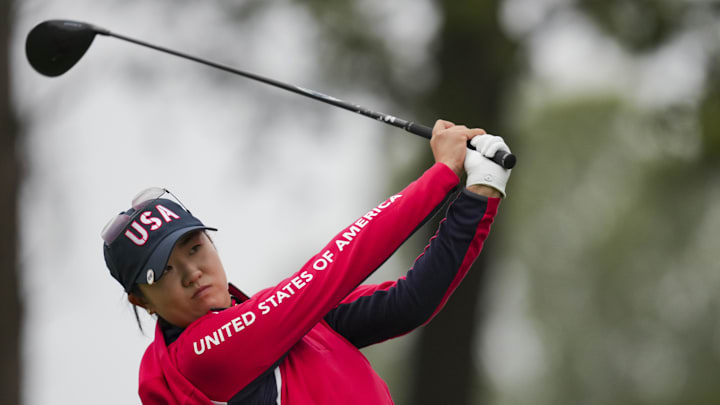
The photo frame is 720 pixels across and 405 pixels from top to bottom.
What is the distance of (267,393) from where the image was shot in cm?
275

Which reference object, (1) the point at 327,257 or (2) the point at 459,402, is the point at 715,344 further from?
(1) the point at 327,257

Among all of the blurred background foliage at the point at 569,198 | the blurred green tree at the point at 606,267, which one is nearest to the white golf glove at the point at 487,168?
the blurred background foliage at the point at 569,198

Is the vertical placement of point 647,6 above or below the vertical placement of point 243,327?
above

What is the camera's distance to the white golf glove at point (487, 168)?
2699mm

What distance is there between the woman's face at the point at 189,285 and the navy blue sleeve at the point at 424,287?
35 cm

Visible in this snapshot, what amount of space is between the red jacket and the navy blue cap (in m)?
0.20

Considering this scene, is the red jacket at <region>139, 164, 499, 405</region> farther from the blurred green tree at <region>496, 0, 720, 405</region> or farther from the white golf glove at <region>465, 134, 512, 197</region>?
the blurred green tree at <region>496, 0, 720, 405</region>

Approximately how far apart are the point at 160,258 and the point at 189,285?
0.42 ft

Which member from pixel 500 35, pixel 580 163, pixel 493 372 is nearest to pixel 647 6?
pixel 500 35

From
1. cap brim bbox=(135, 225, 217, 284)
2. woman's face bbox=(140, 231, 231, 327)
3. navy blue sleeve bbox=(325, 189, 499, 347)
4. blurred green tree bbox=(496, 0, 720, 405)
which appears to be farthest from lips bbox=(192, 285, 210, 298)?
blurred green tree bbox=(496, 0, 720, 405)

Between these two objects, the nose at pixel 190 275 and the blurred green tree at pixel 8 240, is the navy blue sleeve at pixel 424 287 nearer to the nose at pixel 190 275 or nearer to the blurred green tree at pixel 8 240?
the nose at pixel 190 275

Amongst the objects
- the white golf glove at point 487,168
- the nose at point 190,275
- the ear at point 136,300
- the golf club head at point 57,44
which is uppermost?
the golf club head at point 57,44

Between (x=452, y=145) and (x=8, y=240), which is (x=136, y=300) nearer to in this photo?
(x=452, y=145)

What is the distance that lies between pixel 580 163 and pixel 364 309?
1303 cm
